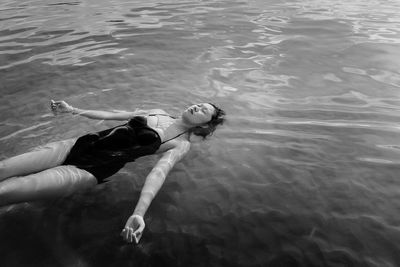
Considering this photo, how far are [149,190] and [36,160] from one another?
158 centimetres

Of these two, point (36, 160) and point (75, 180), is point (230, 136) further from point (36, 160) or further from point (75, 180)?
point (36, 160)

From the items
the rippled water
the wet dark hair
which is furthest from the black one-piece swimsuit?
the wet dark hair

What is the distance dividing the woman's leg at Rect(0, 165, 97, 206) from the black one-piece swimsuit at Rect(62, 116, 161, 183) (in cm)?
15

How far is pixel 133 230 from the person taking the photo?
3.70 metres

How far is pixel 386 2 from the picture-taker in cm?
2169

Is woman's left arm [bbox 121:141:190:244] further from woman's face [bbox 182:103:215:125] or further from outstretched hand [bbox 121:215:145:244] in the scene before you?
woman's face [bbox 182:103:215:125]

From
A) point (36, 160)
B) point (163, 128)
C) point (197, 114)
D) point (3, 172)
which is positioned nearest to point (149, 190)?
point (163, 128)

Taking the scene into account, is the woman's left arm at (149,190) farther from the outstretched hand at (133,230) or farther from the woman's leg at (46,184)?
the woman's leg at (46,184)

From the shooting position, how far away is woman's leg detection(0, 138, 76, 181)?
4.38m

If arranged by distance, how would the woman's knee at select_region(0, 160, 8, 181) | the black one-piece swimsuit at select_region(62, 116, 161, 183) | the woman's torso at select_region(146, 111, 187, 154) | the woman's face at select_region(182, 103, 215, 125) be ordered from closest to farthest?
1. the woman's knee at select_region(0, 160, 8, 181)
2. the black one-piece swimsuit at select_region(62, 116, 161, 183)
3. the woman's torso at select_region(146, 111, 187, 154)
4. the woman's face at select_region(182, 103, 215, 125)

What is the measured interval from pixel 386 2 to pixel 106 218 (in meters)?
23.3

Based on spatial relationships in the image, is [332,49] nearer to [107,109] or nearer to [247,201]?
[107,109]

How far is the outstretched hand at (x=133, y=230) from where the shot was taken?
3.60 m

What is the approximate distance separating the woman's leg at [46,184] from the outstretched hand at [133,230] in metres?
1.17
